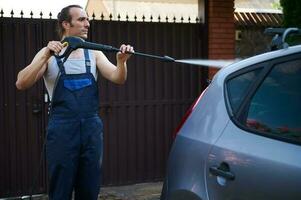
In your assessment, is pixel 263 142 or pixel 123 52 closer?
pixel 263 142

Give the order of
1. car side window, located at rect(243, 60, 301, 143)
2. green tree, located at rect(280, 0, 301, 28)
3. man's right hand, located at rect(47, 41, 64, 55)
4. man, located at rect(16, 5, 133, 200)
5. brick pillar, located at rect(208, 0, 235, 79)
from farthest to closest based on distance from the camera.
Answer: brick pillar, located at rect(208, 0, 235, 79) → green tree, located at rect(280, 0, 301, 28) → man, located at rect(16, 5, 133, 200) → man's right hand, located at rect(47, 41, 64, 55) → car side window, located at rect(243, 60, 301, 143)

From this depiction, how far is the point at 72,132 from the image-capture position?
13.1ft

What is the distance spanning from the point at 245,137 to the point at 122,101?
4.37 m

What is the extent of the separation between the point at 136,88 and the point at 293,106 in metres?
4.56

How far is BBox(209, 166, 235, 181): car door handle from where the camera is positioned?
286cm

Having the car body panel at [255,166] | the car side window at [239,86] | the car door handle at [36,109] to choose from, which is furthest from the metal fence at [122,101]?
the car body panel at [255,166]

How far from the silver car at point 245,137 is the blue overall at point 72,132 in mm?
868

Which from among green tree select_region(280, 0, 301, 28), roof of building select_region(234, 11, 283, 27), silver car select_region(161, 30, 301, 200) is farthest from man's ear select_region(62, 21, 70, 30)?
roof of building select_region(234, 11, 283, 27)

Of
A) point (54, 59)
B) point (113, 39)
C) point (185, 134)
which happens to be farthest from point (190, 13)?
point (185, 134)

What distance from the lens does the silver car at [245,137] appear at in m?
2.65

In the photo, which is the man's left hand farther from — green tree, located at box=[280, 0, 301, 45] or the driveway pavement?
green tree, located at box=[280, 0, 301, 45]

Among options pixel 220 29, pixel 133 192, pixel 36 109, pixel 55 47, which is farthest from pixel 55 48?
pixel 220 29

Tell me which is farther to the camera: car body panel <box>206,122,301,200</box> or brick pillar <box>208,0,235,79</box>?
brick pillar <box>208,0,235,79</box>

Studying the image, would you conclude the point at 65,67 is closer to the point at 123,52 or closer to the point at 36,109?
the point at 123,52
